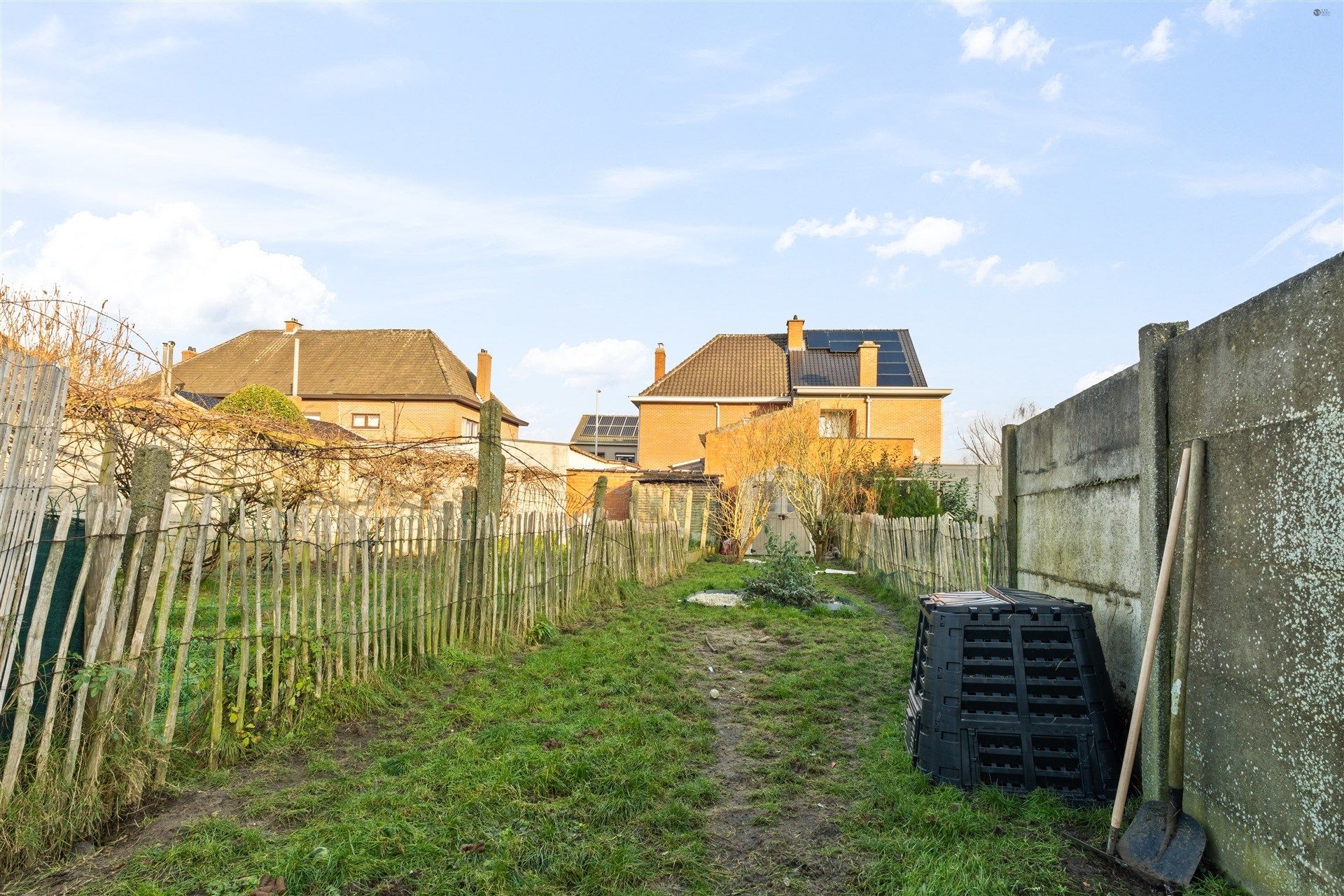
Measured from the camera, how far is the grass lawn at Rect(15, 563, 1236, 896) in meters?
3.16

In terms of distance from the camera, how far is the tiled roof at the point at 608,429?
43.5 m

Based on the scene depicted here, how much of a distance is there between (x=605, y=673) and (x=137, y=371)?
660cm

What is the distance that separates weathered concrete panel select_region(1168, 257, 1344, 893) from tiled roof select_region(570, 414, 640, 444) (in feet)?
130

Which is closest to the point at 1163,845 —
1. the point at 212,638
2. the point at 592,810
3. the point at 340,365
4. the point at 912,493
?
the point at 592,810

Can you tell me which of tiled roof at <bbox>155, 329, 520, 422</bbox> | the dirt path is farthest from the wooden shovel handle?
tiled roof at <bbox>155, 329, 520, 422</bbox>

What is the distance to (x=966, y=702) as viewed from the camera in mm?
4078

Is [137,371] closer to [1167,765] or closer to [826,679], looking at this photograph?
[826,679]

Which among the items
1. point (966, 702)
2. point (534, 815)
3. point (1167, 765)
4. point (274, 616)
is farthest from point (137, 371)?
point (1167, 765)

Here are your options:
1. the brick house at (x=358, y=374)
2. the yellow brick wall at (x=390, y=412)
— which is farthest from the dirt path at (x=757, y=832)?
the yellow brick wall at (x=390, y=412)

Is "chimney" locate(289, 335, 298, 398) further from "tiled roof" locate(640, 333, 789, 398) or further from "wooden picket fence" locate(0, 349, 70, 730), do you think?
"wooden picket fence" locate(0, 349, 70, 730)

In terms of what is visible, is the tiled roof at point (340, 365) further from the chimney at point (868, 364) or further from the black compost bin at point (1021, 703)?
the black compost bin at point (1021, 703)

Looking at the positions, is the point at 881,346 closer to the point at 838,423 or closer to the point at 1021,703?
the point at 838,423

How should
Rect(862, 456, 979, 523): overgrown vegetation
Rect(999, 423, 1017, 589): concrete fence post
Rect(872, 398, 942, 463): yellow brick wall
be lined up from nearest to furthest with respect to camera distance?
Rect(999, 423, 1017, 589): concrete fence post, Rect(862, 456, 979, 523): overgrown vegetation, Rect(872, 398, 942, 463): yellow brick wall

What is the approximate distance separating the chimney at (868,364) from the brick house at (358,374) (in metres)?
15.4
